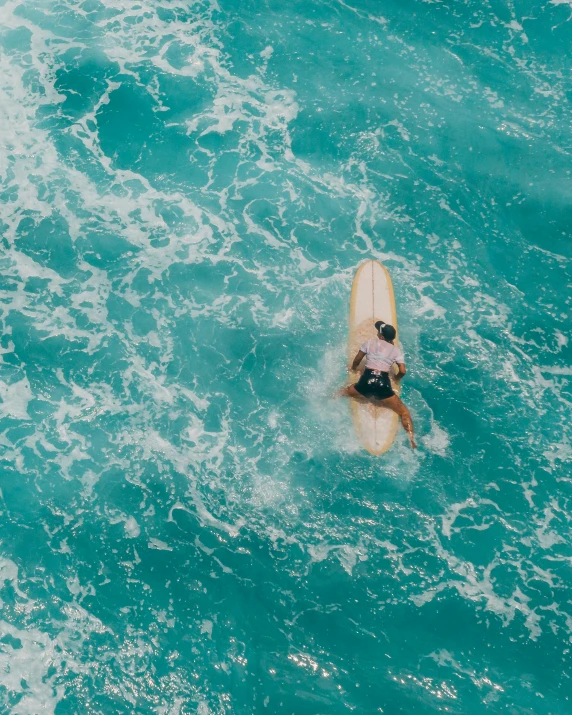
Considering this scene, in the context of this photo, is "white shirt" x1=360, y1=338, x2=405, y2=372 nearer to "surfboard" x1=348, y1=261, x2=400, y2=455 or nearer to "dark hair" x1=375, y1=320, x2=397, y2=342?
"dark hair" x1=375, y1=320, x2=397, y2=342

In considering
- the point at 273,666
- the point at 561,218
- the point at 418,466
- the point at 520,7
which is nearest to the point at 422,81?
the point at 520,7

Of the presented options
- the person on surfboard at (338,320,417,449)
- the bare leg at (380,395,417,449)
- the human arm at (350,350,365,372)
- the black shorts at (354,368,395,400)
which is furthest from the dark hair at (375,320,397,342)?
the bare leg at (380,395,417,449)

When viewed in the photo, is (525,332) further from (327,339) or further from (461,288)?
(327,339)

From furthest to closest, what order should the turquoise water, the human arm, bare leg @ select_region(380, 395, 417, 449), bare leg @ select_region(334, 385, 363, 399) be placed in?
bare leg @ select_region(334, 385, 363, 399), the human arm, bare leg @ select_region(380, 395, 417, 449), the turquoise water

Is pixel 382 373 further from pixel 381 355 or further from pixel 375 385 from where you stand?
pixel 381 355

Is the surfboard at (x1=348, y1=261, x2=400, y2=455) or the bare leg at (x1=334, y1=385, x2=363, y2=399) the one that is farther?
the bare leg at (x1=334, y1=385, x2=363, y2=399)
